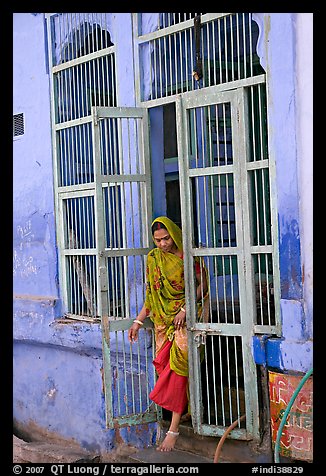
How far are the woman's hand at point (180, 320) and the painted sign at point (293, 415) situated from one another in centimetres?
81

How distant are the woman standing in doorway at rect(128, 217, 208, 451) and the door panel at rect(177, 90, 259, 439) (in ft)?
0.44

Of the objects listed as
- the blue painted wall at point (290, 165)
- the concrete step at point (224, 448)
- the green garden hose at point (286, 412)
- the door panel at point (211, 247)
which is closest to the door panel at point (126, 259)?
the concrete step at point (224, 448)

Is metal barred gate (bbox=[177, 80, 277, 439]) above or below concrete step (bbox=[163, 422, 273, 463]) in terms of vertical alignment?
above

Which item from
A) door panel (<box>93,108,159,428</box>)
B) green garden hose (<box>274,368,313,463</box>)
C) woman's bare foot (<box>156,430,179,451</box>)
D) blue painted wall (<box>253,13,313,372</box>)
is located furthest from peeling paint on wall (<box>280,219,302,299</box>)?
woman's bare foot (<box>156,430,179,451</box>)

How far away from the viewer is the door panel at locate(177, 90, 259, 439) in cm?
507

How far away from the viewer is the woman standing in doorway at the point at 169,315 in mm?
5461

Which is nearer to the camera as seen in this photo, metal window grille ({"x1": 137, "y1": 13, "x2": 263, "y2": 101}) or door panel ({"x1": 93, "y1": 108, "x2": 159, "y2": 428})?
metal window grille ({"x1": 137, "y1": 13, "x2": 263, "y2": 101})

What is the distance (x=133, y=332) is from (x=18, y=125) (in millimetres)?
2756

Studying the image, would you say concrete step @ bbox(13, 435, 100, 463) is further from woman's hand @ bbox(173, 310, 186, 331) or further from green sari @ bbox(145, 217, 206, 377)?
woman's hand @ bbox(173, 310, 186, 331)

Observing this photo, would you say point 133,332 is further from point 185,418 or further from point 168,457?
point 168,457

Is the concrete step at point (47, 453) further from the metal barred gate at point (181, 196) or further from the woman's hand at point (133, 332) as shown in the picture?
the woman's hand at point (133, 332)

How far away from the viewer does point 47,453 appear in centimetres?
656

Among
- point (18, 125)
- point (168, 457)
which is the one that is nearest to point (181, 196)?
point (168, 457)
